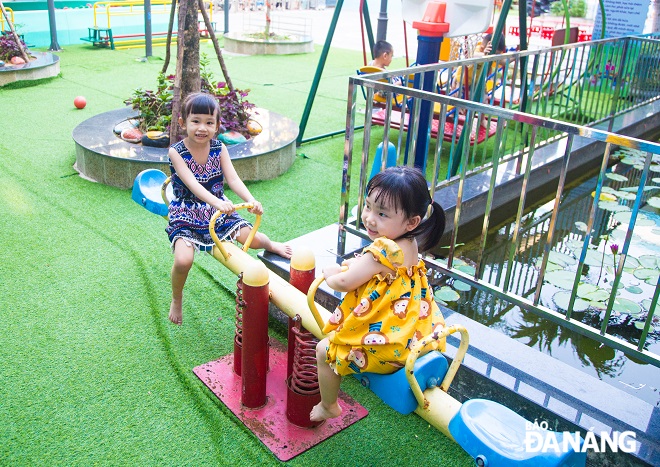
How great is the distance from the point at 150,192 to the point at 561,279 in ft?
8.10

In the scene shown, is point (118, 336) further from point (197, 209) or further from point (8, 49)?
point (8, 49)

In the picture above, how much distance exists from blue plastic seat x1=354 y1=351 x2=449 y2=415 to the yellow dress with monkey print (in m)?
0.06

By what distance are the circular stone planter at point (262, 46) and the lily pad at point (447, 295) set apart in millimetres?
9949

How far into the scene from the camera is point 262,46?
40.4 feet

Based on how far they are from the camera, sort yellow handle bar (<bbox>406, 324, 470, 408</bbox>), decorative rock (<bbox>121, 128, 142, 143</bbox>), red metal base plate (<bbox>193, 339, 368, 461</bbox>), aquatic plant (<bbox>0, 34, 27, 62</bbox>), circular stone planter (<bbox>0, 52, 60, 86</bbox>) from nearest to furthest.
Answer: yellow handle bar (<bbox>406, 324, 470, 408</bbox>) < red metal base plate (<bbox>193, 339, 368, 461</bbox>) < decorative rock (<bbox>121, 128, 142, 143</bbox>) < circular stone planter (<bbox>0, 52, 60, 86</bbox>) < aquatic plant (<bbox>0, 34, 27, 62</bbox>)

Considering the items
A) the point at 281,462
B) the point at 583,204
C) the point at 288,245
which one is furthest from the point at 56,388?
the point at 583,204

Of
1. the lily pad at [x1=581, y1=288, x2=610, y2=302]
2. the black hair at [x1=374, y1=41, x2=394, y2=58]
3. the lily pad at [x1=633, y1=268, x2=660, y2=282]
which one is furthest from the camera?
the black hair at [x1=374, y1=41, x2=394, y2=58]

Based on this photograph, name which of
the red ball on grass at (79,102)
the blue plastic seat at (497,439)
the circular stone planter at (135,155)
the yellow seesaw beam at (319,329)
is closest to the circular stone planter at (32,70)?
the red ball on grass at (79,102)

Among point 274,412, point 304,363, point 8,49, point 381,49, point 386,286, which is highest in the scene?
point 381,49

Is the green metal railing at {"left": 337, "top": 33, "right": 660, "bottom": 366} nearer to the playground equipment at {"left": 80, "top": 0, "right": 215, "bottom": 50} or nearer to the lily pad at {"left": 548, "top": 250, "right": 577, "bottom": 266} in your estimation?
the lily pad at {"left": 548, "top": 250, "right": 577, "bottom": 266}

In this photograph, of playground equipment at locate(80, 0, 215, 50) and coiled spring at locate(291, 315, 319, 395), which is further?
playground equipment at locate(80, 0, 215, 50)

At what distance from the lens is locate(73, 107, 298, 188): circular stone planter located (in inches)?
186

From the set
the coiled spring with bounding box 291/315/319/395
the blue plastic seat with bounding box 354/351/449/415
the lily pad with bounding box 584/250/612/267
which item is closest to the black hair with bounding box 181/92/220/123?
the coiled spring with bounding box 291/315/319/395

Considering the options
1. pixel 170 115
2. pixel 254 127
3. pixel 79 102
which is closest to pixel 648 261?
pixel 254 127
